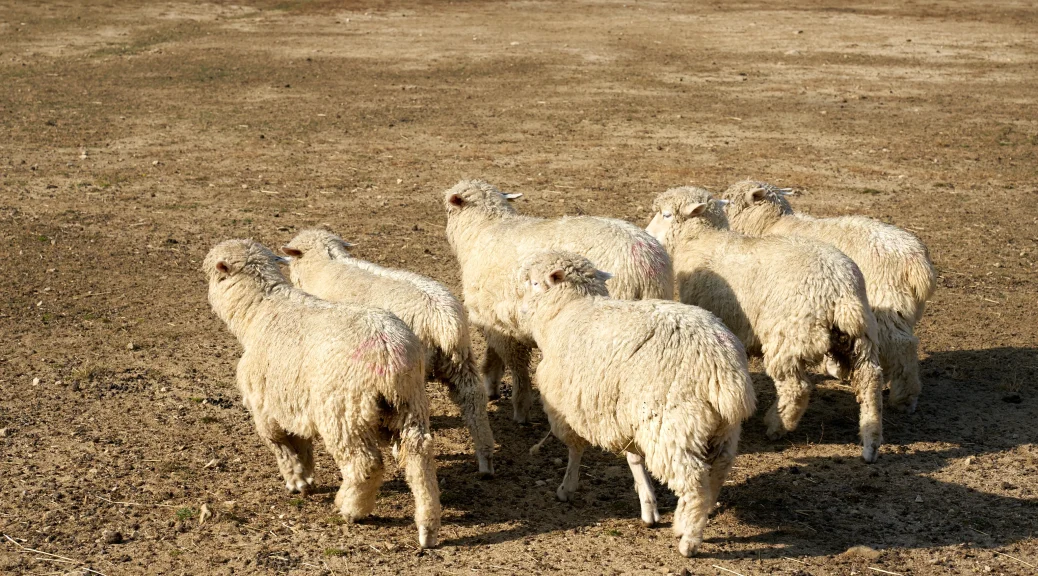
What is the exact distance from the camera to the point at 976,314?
10273 mm

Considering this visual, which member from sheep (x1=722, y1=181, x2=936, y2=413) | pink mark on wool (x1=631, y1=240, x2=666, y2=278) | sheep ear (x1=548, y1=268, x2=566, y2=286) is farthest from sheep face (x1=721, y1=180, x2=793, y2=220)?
sheep ear (x1=548, y1=268, x2=566, y2=286)

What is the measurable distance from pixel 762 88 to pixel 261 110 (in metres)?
9.58

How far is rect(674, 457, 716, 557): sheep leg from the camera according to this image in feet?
19.4

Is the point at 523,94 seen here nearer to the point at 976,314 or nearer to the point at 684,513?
the point at 976,314

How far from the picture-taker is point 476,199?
916 cm

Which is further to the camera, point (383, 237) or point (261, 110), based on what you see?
point (261, 110)

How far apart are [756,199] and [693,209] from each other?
110 cm

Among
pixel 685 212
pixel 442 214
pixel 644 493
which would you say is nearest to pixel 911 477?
pixel 644 493

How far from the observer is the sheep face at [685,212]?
868 centimetres

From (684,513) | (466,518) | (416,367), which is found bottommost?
(466,518)

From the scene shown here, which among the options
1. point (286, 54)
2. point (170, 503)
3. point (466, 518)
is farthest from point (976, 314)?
point (286, 54)

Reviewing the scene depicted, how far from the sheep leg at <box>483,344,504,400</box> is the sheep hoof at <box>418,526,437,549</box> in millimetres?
2512

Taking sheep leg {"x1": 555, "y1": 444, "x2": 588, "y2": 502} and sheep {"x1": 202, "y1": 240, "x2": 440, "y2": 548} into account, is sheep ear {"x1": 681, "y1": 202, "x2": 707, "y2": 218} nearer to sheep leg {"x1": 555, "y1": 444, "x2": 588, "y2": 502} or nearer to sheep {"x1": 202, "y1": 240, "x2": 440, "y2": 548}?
sheep leg {"x1": 555, "y1": 444, "x2": 588, "y2": 502}

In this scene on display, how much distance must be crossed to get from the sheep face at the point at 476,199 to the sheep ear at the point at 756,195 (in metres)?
2.12
